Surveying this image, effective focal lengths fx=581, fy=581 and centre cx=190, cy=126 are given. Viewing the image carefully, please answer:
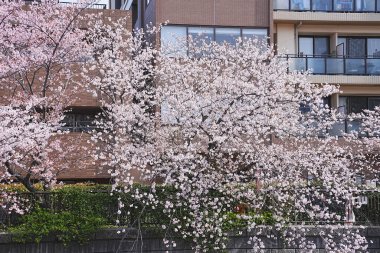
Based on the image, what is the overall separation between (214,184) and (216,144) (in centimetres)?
91

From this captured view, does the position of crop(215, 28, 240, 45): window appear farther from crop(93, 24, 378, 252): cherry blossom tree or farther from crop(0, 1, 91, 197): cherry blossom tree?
crop(93, 24, 378, 252): cherry blossom tree

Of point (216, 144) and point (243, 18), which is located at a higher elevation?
point (243, 18)

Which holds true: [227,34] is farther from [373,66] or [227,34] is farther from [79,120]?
[373,66]

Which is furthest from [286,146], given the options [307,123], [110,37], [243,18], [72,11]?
[243,18]

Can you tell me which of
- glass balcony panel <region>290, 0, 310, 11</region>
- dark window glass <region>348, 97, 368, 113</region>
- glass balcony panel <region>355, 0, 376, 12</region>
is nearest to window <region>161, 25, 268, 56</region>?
glass balcony panel <region>290, 0, 310, 11</region>

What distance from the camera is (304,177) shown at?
14.2m

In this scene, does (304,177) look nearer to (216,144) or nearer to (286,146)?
(286,146)

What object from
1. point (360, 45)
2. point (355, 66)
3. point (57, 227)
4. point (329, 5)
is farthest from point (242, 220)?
point (360, 45)

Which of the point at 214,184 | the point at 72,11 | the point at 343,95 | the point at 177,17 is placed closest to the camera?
the point at 214,184

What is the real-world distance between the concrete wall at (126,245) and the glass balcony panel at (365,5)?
13786mm

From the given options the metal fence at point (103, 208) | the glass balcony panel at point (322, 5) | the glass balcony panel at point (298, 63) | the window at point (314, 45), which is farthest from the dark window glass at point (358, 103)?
the metal fence at point (103, 208)

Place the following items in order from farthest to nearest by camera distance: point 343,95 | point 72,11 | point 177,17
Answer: point 343,95 < point 177,17 < point 72,11

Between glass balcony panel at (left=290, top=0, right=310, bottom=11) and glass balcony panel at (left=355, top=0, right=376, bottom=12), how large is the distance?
2.15m

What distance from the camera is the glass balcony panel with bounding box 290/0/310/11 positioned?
2434 cm
